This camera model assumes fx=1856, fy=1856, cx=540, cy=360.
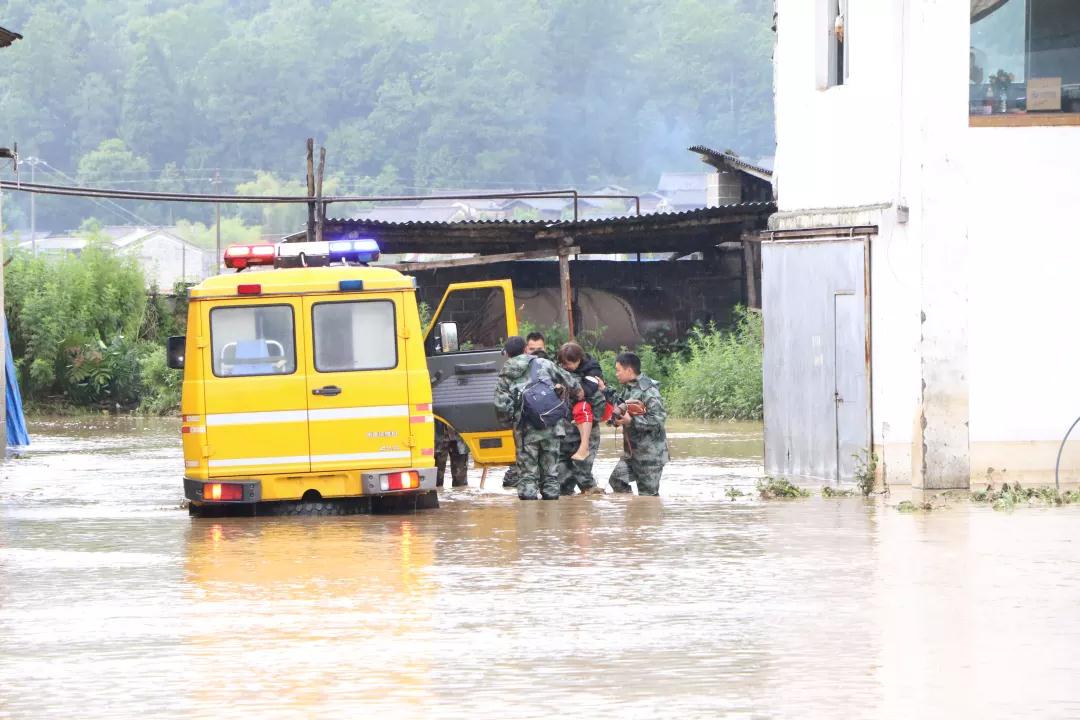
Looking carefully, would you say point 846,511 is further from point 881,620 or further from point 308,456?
point 881,620

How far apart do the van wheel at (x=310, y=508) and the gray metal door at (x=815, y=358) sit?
499 centimetres

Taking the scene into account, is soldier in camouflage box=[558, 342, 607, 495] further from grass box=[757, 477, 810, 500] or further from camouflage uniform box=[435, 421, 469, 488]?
grass box=[757, 477, 810, 500]

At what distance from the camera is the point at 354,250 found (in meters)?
16.5

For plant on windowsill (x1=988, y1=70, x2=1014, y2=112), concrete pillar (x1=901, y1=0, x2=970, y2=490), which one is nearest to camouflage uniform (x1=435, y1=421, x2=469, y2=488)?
concrete pillar (x1=901, y1=0, x2=970, y2=490)

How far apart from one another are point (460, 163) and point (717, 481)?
260 feet

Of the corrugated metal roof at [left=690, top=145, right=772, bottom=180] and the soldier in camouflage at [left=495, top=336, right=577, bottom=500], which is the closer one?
the soldier in camouflage at [left=495, top=336, right=577, bottom=500]

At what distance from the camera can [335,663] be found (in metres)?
8.59

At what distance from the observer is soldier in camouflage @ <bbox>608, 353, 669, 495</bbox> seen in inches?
661

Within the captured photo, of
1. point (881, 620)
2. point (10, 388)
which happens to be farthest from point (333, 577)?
point (10, 388)

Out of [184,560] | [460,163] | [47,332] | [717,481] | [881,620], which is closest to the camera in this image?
[881,620]

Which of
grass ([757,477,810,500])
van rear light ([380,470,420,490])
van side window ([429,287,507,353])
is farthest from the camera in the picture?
van side window ([429,287,507,353])

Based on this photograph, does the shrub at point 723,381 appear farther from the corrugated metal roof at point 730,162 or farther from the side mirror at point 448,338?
the side mirror at point 448,338

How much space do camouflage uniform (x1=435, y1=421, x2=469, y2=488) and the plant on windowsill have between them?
241 inches

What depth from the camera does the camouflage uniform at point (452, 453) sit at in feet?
60.7
